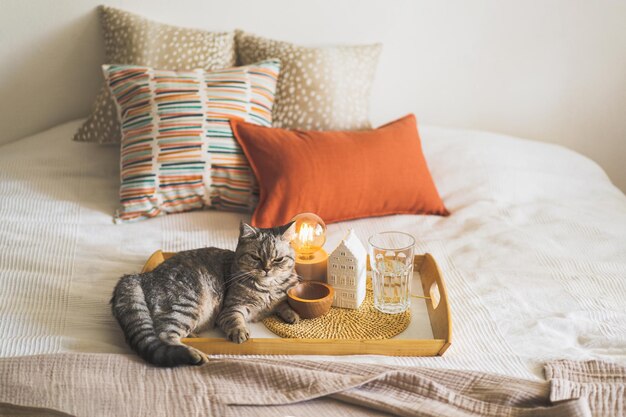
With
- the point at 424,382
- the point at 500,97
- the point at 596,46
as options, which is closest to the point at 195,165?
the point at 424,382

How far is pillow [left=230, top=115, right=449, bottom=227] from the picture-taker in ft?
6.59

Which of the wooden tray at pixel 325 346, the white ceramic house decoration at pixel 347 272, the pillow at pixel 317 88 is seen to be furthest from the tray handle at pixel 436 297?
the pillow at pixel 317 88

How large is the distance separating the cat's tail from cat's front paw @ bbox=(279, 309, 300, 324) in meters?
0.26

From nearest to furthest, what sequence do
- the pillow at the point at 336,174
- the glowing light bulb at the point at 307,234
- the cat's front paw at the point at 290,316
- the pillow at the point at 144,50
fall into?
the cat's front paw at the point at 290,316
the glowing light bulb at the point at 307,234
the pillow at the point at 336,174
the pillow at the point at 144,50

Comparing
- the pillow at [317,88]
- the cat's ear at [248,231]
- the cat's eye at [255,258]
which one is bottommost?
the cat's eye at [255,258]

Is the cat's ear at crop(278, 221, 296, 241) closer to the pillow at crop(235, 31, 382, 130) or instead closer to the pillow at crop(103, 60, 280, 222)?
the pillow at crop(103, 60, 280, 222)

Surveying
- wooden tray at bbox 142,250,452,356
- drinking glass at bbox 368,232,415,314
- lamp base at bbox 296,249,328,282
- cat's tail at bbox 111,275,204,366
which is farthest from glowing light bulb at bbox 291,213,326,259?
cat's tail at bbox 111,275,204,366

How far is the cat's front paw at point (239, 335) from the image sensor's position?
1.41 m

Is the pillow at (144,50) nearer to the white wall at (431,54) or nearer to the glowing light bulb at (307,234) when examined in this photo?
the white wall at (431,54)

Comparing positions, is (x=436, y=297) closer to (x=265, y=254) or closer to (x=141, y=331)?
(x=265, y=254)

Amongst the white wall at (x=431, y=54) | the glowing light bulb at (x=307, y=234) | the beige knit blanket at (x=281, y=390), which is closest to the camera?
the beige knit blanket at (x=281, y=390)

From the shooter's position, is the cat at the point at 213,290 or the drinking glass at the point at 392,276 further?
the drinking glass at the point at 392,276

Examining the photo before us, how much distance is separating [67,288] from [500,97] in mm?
1888

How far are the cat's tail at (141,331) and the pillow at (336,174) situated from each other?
57cm
